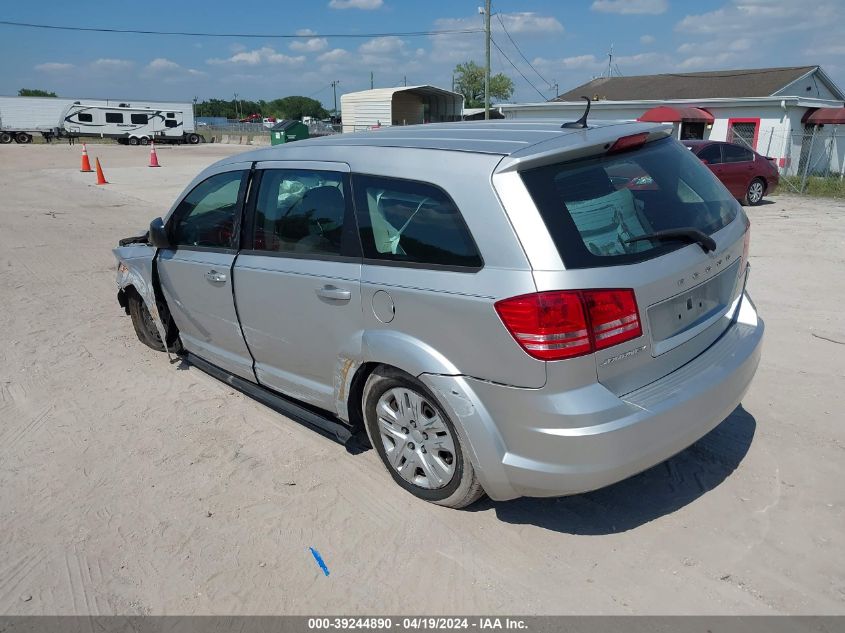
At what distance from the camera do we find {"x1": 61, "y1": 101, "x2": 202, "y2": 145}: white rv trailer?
154 feet

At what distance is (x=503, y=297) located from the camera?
2.55 m

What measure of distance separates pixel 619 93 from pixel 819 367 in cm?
3001

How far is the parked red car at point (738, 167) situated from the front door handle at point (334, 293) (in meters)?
13.0

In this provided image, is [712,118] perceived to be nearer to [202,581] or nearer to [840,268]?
[840,268]

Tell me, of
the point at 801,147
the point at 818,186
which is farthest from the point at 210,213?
the point at 801,147

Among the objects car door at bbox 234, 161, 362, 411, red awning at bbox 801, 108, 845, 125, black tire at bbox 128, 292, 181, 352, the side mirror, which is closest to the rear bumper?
car door at bbox 234, 161, 362, 411

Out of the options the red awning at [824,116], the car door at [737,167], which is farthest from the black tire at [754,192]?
the red awning at [824,116]

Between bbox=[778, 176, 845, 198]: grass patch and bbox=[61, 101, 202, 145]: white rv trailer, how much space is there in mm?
45231

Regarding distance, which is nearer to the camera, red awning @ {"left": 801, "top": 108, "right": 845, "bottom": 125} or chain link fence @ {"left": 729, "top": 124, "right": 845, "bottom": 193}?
red awning @ {"left": 801, "top": 108, "right": 845, "bottom": 125}

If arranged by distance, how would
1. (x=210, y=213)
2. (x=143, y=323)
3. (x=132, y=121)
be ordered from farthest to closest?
1. (x=132, y=121)
2. (x=143, y=323)
3. (x=210, y=213)

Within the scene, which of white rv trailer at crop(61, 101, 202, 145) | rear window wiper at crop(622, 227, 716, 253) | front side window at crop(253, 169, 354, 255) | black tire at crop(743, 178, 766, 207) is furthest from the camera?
white rv trailer at crop(61, 101, 202, 145)

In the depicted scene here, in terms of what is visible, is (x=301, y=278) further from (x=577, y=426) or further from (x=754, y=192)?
(x=754, y=192)

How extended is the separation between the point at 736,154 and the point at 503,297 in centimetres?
1425

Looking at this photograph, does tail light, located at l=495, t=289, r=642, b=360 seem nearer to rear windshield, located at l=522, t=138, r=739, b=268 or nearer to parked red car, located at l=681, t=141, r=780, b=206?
rear windshield, located at l=522, t=138, r=739, b=268
